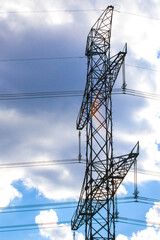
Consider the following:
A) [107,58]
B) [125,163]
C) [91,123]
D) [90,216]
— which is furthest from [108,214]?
[107,58]

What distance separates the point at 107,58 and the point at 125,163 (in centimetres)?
930

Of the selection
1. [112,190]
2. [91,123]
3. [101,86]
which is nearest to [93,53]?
[101,86]

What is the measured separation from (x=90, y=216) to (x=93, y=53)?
1286cm

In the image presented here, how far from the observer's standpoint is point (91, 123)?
32750mm

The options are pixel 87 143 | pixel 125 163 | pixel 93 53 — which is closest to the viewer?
pixel 125 163

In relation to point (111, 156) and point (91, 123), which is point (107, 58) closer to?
point (91, 123)

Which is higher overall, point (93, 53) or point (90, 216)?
point (93, 53)

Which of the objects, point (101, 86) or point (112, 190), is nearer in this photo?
point (112, 190)

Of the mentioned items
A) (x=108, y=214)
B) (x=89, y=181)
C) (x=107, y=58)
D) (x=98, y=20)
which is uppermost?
→ (x=98, y=20)

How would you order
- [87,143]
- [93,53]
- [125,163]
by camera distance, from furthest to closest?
[93,53], [87,143], [125,163]

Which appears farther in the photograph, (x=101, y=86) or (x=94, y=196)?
(x=101, y=86)

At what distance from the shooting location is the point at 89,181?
3102cm

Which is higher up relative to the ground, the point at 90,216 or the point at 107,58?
the point at 107,58

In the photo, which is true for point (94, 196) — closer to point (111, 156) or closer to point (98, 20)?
point (111, 156)
